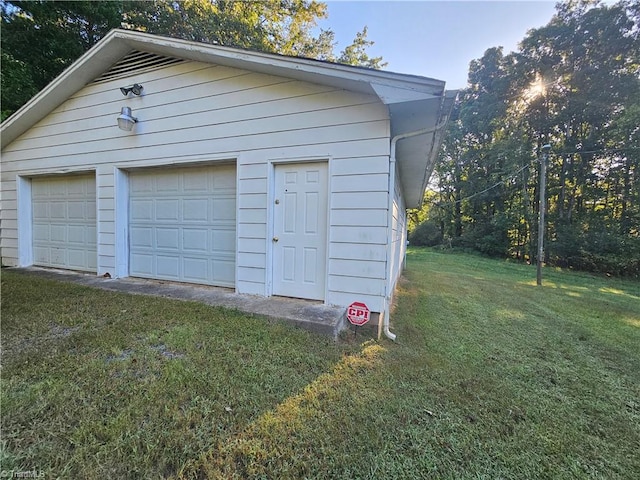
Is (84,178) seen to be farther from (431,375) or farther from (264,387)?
(431,375)

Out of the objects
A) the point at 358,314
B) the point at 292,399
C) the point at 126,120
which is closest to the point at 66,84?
the point at 126,120

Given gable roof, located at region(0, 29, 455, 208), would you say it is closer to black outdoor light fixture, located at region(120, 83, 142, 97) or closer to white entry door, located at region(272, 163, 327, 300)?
black outdoor light fixture, located at region(120, 83, 142, 97)

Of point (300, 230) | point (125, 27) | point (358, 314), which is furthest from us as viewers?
point (125, 27)

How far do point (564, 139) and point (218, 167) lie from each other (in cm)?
1871

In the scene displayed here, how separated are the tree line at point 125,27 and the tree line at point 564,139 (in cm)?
785

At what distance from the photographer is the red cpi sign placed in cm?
307

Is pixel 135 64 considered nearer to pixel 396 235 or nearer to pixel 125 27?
pixel 396 235

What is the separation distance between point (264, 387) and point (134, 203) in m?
4.42

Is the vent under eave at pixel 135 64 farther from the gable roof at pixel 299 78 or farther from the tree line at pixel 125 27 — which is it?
the tree line at pixel 125 27

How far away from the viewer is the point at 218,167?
4.33 meters

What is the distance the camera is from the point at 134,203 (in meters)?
4.89

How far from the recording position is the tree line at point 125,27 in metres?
6.89

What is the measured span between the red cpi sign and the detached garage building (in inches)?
8.0

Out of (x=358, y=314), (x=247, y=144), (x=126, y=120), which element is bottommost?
(x=358, y=314)
